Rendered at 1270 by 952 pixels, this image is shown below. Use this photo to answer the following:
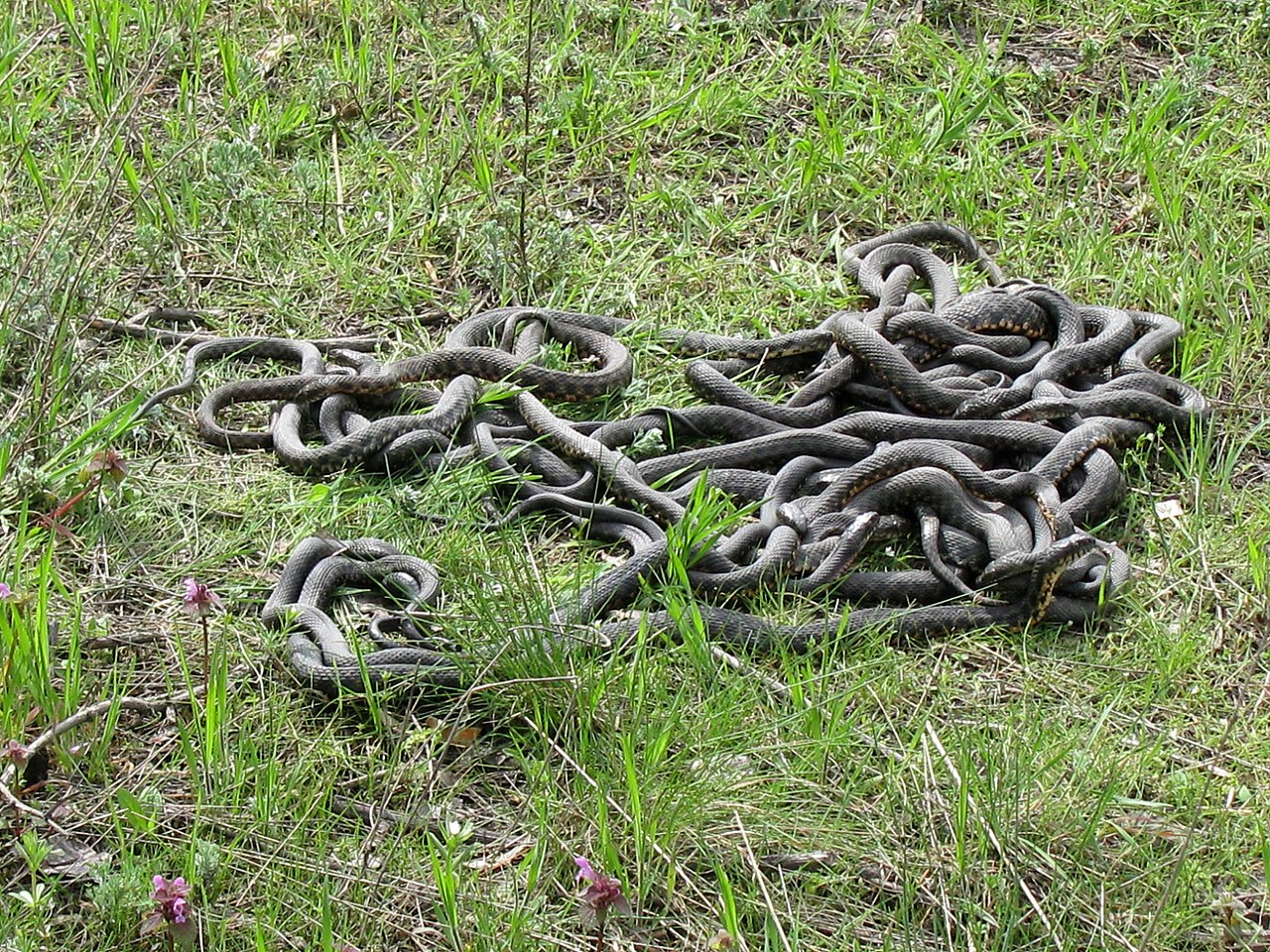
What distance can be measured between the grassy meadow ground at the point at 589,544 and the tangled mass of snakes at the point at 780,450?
159 mm

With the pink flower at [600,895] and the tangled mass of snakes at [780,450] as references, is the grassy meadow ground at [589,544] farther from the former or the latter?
the pink flower at [600,895]

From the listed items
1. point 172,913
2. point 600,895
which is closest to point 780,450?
point 600,895

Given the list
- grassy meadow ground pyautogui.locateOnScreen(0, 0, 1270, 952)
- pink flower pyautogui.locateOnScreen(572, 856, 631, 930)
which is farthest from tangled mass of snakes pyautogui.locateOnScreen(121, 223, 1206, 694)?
pink flower pyautogui.locateOnScreen(572, 856, 631, 930)

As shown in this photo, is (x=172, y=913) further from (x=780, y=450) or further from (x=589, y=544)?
(x=780, y=450)

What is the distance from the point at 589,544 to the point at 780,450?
0.93 meters

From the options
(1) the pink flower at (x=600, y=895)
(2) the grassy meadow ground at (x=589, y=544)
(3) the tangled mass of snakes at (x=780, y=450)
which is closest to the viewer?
(1) the pink flower at (x=600, y=895)

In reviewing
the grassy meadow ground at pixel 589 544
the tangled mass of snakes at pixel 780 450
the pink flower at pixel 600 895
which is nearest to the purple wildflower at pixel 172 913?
the grassy meadow ground at pixel 589 544

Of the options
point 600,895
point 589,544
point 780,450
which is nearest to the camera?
point 600,895

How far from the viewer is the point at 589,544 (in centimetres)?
561

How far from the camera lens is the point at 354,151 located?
7.90 m

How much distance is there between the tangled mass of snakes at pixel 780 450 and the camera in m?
5.14

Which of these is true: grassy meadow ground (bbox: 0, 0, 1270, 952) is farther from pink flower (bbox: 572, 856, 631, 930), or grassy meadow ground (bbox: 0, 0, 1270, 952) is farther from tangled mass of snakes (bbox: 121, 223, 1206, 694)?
pink flower (bbox: 572, 856, 631, 930)

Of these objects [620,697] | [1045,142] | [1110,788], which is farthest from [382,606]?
[1045,142]

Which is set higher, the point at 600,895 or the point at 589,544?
the point at 600,895
